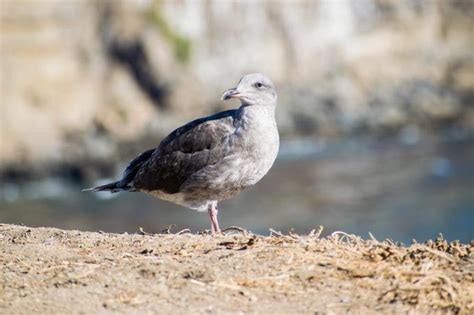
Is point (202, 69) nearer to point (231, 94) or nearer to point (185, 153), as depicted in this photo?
point (185, 153)

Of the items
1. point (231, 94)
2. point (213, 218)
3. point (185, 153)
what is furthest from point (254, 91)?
point (213, 218)

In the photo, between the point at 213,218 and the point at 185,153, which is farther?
the point at 185,153

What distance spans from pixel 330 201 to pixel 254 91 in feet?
100

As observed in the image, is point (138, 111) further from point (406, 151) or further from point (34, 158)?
point (406, 151)

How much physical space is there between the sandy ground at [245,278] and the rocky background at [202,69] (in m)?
41.1

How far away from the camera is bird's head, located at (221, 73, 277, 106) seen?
369 inches

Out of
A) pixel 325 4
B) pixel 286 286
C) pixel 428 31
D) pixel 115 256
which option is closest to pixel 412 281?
pixel 286 286

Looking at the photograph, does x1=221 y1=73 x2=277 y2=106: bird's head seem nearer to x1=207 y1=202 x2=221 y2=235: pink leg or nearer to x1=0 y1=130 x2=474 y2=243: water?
x1=207 y1=202 x2=221 y2=235: pink leg

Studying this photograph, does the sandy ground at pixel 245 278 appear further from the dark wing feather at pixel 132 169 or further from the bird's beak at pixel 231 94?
the dark wing feather at pixel 132 169

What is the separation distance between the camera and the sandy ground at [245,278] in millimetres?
6113

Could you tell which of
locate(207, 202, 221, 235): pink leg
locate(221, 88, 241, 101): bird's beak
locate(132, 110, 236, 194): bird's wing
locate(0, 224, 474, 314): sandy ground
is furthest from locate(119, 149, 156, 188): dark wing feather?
locate(0, 224, 474, 314): sandy ground

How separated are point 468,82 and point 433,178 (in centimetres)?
1976

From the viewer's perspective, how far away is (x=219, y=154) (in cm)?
938

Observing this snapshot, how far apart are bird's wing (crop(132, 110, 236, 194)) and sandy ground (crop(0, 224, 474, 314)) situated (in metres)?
2.10
